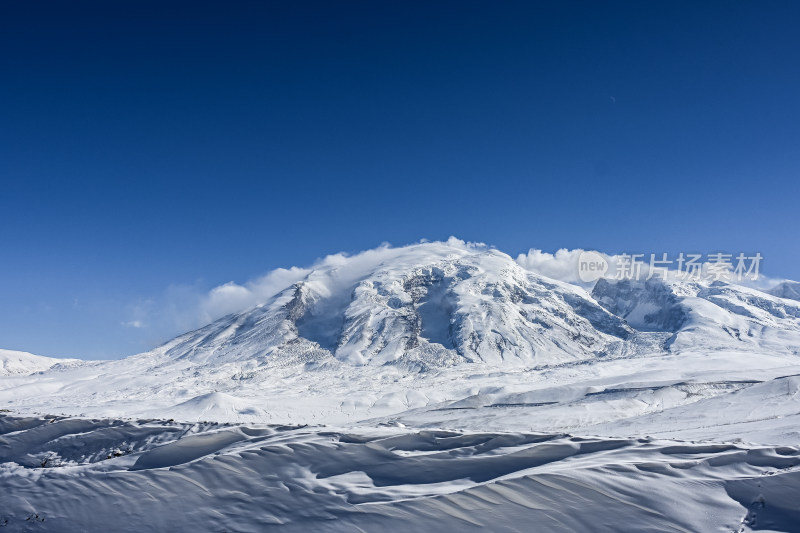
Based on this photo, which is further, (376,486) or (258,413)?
(258,413)

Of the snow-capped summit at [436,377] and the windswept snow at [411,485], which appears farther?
the snow-capped summit at [436,377]

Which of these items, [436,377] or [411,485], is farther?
[436,377]

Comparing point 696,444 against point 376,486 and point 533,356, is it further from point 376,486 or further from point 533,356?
point 533,356

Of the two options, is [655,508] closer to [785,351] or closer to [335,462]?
[335,462]

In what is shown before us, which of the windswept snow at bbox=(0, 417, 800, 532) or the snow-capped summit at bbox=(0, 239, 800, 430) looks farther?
the snow-capped summit at bbox=(0, 239, 800, 430)

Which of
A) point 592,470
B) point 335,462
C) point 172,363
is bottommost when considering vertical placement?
point 172,363

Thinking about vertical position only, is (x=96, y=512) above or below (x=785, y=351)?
Result: below

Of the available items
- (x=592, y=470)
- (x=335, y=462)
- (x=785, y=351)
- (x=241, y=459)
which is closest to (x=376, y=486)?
(x=335, y=462)

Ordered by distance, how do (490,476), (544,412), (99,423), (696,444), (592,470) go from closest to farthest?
(592,470)
(490,476)
(696,444)
(99,423)
(544,412)

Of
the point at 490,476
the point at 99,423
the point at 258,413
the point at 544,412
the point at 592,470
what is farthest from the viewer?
the point at 258,413
